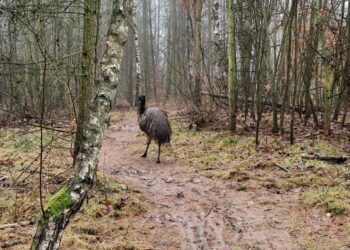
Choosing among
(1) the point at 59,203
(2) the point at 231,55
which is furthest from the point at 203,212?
(2) the point at 231,55

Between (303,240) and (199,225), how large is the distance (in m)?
1.41

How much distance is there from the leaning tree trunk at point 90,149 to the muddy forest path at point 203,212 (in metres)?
1.79

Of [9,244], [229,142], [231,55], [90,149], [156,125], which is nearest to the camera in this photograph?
[90,149]

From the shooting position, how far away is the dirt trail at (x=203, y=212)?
575cm

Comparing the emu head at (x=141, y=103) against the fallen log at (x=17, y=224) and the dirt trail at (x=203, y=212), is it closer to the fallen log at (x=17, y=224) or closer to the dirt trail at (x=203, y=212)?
the dirt trail at (x=203, y=212)

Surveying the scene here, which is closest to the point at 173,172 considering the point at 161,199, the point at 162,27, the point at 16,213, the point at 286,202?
the point at 161,199

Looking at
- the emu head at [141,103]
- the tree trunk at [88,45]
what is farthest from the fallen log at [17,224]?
the emu head at [141,103]

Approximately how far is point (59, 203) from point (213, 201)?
3778 mm

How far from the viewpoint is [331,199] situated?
6684mm

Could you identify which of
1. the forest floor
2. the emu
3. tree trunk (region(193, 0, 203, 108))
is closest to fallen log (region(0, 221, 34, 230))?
Result: the forest floor

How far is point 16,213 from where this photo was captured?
623 cm

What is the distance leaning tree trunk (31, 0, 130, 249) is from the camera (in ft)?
12.9

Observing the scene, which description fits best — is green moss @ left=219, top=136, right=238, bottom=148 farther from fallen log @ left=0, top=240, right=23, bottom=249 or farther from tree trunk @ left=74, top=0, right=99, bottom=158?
fallen log @ left=0, top=240, right=23, bottom=249

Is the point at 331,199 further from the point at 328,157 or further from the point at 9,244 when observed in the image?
the point at 9,244
